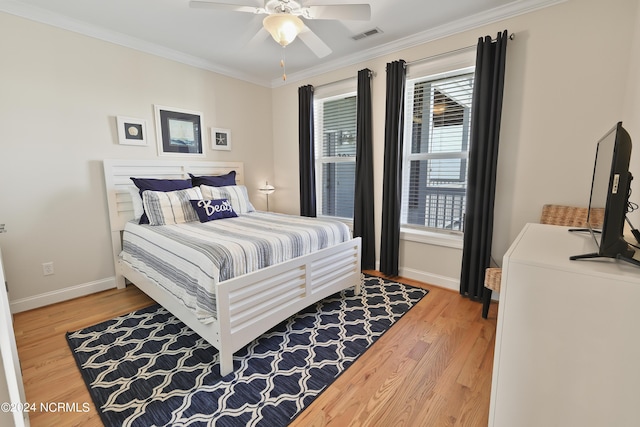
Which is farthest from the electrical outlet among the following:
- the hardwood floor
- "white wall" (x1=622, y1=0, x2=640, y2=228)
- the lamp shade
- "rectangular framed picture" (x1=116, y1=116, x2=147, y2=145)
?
"white wall" (x1=622, y1=0, x2=640, y2=228)

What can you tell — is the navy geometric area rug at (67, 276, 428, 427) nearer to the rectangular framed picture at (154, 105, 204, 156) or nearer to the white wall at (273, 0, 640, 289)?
the white wall at (273, 0, 640, 289)

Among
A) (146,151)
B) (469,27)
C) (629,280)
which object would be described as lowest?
(629,280)

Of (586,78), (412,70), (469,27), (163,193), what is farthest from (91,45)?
(586,78)

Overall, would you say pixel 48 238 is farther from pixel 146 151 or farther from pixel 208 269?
pixel 208 269

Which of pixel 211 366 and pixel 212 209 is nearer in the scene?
pixel 211 366

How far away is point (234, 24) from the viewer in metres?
2.59

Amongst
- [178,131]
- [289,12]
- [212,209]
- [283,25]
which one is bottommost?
[212,209]

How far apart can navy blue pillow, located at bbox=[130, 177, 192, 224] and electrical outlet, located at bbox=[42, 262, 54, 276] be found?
844 mm

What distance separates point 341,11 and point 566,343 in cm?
211

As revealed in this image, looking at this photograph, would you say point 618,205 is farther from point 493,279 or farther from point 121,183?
point 121,183

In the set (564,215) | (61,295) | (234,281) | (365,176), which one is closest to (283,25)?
(234,281)

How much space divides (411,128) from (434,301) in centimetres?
182

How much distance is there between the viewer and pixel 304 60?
11.4 ft

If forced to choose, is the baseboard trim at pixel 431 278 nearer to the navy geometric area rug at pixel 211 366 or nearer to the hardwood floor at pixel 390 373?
the hardwood floor at pixel 390 373
